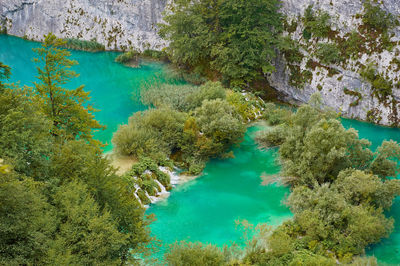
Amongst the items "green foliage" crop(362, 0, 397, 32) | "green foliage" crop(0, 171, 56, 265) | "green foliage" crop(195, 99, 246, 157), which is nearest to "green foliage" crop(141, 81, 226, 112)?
"green foliage" crop(195, 99, 246, 157)

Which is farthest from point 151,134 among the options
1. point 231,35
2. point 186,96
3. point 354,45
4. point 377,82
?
point 354,45

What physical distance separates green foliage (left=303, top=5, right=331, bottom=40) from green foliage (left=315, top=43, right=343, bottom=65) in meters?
1.17

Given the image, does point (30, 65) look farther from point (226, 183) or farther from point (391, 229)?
point (391, 229)

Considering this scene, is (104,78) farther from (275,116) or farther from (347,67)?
(347,67)

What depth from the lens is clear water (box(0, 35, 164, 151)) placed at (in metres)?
28.2

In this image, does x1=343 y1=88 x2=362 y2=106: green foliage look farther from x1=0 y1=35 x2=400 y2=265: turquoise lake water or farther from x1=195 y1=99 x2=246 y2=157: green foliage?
x1=195 y1=99 x2=246 y2=157: green foliage

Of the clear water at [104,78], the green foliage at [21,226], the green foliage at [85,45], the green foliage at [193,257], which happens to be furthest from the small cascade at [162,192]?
the green foliage at [85,45]

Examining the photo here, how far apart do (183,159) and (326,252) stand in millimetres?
10176

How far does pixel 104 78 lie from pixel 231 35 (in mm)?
13983

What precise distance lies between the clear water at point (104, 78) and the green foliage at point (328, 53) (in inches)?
605

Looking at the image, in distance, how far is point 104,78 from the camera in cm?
3562

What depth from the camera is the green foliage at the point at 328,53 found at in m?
27.9

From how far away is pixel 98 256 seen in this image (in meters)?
10.8

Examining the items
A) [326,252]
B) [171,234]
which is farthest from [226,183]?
[326,252]
